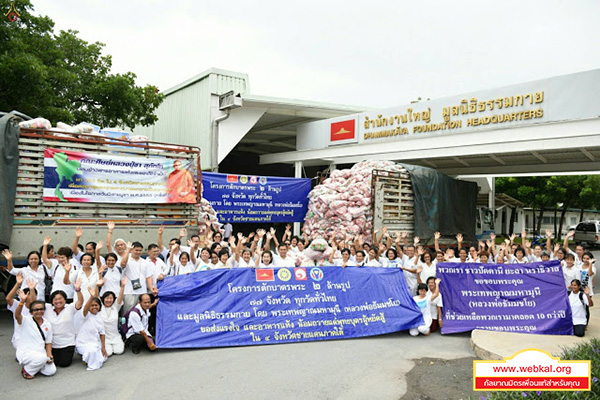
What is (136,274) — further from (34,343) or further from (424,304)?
(424,304)

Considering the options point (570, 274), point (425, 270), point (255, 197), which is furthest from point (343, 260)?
point (255, 197)

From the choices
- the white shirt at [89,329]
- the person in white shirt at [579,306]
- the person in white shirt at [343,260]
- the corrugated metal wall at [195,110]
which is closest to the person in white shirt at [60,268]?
the white shirt at [89,329]

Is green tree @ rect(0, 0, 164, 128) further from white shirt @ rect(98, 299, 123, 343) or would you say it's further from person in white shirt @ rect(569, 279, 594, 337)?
person in white shirt @ rect(569, 279, 594, 337)

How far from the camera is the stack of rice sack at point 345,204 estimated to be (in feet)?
40.5

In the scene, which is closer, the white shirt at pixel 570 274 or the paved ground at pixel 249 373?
the paved ground at pixel 249 373

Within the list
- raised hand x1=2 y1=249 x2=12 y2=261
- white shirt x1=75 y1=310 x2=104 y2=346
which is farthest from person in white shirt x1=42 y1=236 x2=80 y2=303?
white shirt x1=75 y1=310 x2=104 y2=346

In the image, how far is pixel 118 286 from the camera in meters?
6.67

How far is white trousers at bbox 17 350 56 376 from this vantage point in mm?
5246

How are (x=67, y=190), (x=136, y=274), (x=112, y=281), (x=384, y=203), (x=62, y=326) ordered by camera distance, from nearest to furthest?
(x=62, y=326), (x=112, y=281), (x=136, y=274), (x=67, y=190), (x=384, y=203)

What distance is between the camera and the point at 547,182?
103 ft

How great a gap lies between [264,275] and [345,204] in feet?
19.7

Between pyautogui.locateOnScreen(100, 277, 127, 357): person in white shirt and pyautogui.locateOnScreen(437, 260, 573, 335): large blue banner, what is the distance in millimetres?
5150

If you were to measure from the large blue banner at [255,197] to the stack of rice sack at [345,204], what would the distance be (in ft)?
4.50

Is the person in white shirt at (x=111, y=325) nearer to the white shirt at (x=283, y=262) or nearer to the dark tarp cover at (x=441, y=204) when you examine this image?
the white shirt at (x=283, y=262)
